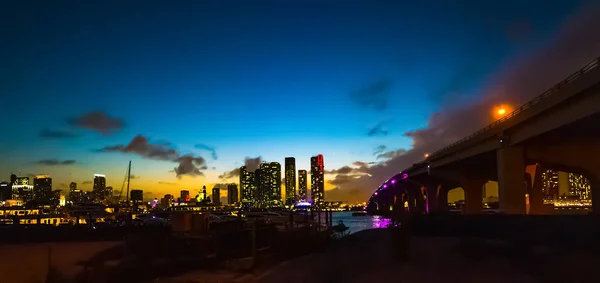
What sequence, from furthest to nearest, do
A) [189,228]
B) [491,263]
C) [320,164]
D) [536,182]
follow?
[320,164] → [536,182] → [189,228] → [491,263]

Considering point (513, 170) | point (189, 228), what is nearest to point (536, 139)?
point (513, 170)

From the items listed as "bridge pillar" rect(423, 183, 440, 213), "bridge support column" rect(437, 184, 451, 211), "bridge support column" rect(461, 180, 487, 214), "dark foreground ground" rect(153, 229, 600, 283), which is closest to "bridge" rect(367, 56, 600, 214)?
"bridge support column" rect(461, 180, 487, 214)

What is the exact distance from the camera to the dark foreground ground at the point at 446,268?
15.6 meters

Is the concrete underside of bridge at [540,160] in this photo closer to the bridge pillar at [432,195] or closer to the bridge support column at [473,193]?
the bridge support column at [473,193]

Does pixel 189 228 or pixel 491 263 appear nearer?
pixel 491 263

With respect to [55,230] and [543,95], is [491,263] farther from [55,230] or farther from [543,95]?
[55,230]

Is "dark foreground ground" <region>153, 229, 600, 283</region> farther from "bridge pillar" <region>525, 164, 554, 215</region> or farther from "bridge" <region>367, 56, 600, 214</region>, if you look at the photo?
"bridge pillar" <region>525, 164, 554, 215</region>

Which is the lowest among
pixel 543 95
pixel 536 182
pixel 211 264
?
pixel 211 264

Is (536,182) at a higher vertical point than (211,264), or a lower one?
higher

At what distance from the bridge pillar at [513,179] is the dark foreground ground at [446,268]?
31.9m

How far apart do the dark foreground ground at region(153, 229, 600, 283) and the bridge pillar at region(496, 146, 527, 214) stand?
105 feet

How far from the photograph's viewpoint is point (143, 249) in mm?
22984

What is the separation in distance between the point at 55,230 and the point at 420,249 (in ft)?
98.9

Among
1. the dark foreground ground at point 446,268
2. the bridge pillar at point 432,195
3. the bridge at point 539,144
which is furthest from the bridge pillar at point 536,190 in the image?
the bridge pillar at point 432,195
